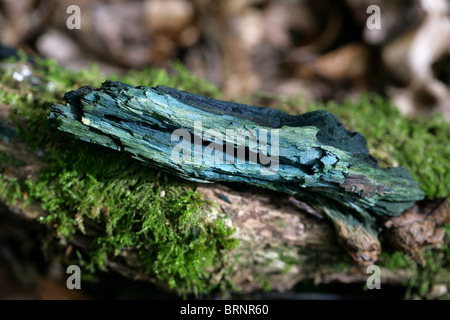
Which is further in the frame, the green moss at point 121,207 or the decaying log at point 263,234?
the decaying log at point 263,234

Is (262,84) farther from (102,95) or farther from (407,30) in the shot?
(102,95)

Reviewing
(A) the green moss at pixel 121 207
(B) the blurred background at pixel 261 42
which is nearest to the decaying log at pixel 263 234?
(A) the green moss at pixel 121 207

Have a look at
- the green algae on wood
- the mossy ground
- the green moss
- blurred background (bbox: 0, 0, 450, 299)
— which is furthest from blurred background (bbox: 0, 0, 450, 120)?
the green moss

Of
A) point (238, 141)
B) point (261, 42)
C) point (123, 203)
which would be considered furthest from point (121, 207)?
point (261, 42)

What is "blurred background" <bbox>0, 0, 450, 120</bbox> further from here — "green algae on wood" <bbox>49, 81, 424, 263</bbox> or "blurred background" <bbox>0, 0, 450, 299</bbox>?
"green algae on wood" <bbox>49, 81, 424, 263</bbox>

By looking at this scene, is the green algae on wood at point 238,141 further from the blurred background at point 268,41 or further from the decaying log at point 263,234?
the blurred background at point 268,41

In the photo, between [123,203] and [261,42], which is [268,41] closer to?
[261,42]
